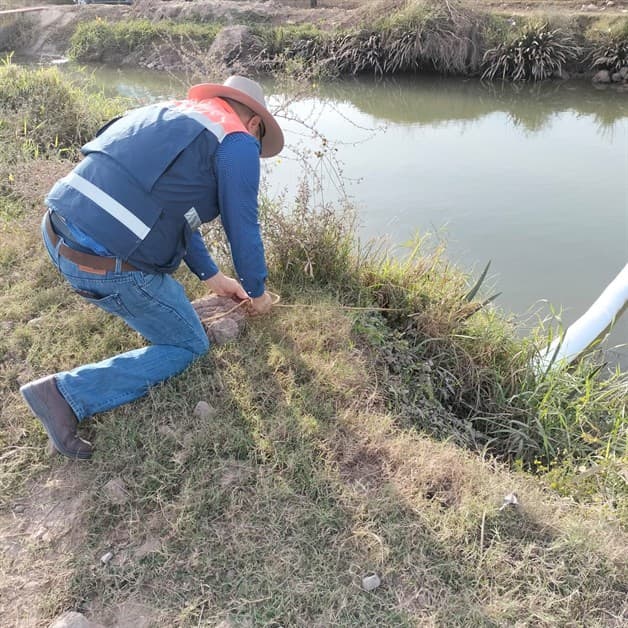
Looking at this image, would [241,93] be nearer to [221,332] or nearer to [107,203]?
[107,203]

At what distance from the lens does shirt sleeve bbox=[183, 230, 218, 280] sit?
254 cm

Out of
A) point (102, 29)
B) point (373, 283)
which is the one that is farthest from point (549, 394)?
point (102, 29)

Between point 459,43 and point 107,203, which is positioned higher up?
point 459,43

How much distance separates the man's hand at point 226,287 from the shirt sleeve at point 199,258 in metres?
0.04

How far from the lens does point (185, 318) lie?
2.26 m

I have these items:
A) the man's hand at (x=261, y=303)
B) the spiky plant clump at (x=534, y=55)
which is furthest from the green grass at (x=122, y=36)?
the man's hand at (x=261, y=303)

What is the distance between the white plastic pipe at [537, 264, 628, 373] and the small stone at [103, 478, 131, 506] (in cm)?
224

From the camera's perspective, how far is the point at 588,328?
10.9ft

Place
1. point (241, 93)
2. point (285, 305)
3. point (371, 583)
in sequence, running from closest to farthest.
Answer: point (371, 583), point (241, 93), point (285, 305)

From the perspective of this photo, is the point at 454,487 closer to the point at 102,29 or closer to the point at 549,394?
the point at 549,394

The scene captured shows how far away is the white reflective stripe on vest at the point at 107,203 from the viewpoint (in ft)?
6.26

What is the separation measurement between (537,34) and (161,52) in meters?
8.24

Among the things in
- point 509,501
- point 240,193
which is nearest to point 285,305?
point 240,193

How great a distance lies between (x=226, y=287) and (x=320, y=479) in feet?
3.84
